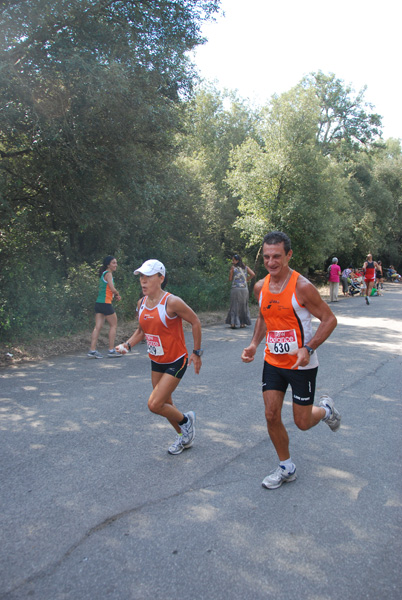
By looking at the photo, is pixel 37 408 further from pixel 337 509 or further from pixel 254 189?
pixel 254 189

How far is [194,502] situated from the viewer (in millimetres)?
3764

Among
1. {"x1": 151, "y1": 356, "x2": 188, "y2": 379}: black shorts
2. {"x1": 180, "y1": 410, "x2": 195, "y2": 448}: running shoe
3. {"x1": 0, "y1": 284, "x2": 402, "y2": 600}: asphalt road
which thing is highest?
{"x1": 151, "y1": 356, "x2": 188, "y2": 379}: black shorts

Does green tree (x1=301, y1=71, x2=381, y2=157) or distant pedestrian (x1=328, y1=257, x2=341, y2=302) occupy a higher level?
green tree (x1=301, y1=71, x2=381, y2=157)

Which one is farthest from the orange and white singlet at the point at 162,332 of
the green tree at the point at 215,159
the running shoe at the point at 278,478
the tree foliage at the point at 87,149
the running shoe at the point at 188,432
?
the green tree at the point at 215,159

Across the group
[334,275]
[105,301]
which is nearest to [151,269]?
[105,301]

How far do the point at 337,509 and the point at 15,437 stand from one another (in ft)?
10.7

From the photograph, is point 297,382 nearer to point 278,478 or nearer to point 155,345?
point 278,478

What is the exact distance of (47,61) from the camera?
10.1 metres

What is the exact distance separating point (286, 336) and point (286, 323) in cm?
11

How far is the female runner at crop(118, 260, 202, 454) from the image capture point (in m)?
4.57

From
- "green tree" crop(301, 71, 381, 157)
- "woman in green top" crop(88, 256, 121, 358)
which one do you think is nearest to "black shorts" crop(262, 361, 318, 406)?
"woman in green top" crop(88, 256, 121, 358)

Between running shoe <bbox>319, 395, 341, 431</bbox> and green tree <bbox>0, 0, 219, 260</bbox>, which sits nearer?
running shoe <bbox>319, 395, 341, 431</bbox>

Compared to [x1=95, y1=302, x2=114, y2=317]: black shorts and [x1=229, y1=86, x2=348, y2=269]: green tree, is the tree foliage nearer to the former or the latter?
[x1=229, y1=86, x2=348, y2=269]: green tree

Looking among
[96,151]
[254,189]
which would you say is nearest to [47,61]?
[96,151]
